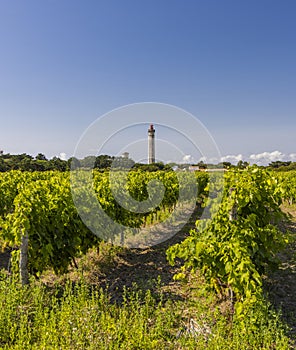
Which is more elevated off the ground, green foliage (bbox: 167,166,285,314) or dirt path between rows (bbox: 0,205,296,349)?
green foliage (bbox: 167,166,285,314)

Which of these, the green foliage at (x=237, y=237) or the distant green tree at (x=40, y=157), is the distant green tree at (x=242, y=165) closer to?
the green foliage at (x=237, y=237)

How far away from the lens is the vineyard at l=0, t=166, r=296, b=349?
11.2 feet

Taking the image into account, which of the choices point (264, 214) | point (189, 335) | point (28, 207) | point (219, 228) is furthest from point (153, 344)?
point (28, 207)

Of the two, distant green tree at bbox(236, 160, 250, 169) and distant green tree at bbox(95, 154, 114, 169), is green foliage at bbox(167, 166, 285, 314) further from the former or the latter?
distant green tree at bbox(95, 154, 114, 169)

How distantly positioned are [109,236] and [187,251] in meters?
3.36

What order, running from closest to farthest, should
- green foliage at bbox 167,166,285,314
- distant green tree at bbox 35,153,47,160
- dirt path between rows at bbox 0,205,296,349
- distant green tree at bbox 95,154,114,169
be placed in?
green foliage at bbox 167,166,285,314, dirt path between rows at bbox 0,205,296,349, distant green tree at bbox 95,154,114,169, distant green tree at bbox 35,153,47,160

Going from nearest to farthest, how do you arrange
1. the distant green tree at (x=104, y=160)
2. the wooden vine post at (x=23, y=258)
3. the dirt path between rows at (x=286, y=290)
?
the dirt path between rows at (x=286, y=290) < the wooden vine post at (x=23, y=258) < the distant green tree at (x=104, y=160)

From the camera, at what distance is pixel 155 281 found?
5.02m

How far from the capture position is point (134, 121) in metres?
6.09

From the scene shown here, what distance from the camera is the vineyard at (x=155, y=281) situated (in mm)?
3418

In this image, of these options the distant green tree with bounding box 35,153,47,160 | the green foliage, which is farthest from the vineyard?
the distant green tree with bounding box 35,153,47,160

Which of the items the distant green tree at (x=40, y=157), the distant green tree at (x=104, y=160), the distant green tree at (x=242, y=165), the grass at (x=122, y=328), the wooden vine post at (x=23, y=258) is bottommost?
the grass at (x=122, y=328)

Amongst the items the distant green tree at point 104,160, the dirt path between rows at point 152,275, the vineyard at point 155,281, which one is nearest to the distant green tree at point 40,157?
the distant green tree at point 104,160

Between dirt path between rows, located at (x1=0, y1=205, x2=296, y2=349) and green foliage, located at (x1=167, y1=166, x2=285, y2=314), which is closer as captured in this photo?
green foliage, located at (x1=167, y1=166, x2=285, y2=314)
